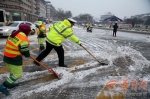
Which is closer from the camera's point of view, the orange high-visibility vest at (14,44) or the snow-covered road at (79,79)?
the orange high-visibility vest at (14,44)

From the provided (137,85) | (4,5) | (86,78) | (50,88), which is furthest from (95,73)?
(4,5)

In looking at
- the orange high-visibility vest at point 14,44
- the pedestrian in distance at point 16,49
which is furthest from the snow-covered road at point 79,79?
the orange high-visibility vest at point 14,44

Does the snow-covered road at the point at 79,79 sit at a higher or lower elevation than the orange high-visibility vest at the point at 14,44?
lower

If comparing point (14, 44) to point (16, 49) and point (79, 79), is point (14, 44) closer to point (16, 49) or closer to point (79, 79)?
point (16, 49)

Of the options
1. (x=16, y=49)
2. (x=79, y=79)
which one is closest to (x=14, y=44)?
(x=16, y=49)

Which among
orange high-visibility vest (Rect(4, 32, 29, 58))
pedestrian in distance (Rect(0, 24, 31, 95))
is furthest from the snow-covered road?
orange high-visibility vest (Rect(4, 32, 29, 58))

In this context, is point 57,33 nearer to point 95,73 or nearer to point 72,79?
point 72,79

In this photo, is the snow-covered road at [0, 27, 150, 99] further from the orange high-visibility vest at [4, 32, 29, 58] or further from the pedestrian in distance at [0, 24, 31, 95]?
the orange high-visibility vest at [4, 32, 29, 58]

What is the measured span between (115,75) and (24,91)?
2573mm

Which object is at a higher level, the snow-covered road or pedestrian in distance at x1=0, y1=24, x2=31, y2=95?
pedestrian in distance at x1=0, y1=24, x2=31, y2=95

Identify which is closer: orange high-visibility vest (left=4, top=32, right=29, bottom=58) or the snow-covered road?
orange high-visibility vest (left=4, top=32, right=29, bottom=58)

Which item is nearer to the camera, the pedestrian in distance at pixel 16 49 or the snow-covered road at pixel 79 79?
the pedestrian in distance at pixel 16 49

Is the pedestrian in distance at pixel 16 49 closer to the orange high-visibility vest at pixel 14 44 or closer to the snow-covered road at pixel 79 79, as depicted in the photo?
the orange high-visibility vest at pixel 14 44

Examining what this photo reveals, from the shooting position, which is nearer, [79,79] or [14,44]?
[14,44]
